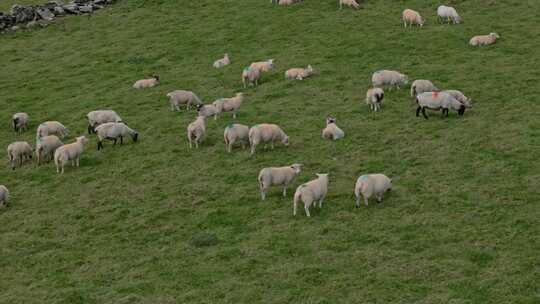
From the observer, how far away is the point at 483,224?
18.5 m

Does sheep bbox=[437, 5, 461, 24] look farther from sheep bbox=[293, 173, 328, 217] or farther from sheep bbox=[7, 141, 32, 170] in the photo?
sheep bbox=[7, 141, 32, 170]

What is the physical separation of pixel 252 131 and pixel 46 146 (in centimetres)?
745

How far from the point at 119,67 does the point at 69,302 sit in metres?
23.0

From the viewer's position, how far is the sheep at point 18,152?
26078 mm

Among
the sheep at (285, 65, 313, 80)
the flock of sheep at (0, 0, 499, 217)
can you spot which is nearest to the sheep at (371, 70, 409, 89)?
the flock of sheep at (0, 0, 499, 217)

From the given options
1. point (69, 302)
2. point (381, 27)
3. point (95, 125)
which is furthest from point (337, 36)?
point (69, 302)

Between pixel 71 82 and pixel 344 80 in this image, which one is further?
pixel 71 82

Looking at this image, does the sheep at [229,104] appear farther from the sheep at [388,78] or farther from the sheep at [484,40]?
the sheep at [484,40]

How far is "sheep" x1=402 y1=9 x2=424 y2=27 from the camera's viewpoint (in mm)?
38625

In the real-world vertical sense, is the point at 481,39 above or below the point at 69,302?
above

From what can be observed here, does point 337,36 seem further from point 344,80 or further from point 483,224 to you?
point 483,224

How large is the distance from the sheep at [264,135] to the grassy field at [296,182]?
0.57m

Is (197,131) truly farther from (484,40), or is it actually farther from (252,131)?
(484,40)

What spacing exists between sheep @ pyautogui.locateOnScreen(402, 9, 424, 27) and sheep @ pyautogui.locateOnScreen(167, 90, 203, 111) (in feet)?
45.8
